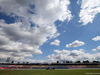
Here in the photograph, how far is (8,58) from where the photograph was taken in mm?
138375
